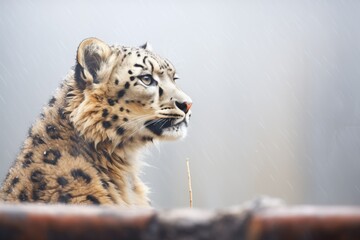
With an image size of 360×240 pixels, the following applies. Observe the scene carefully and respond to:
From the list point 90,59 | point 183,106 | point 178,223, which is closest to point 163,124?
point 183,106

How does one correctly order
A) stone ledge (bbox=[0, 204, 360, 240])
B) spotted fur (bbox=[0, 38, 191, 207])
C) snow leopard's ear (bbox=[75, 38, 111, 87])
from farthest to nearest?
snow leopard's ear (bbox=[75, 38, 111, 87])
spotted fur (bbox=[0, 38, 191, 207])
stone ledge (bbox=[0, 204, 360, 240])

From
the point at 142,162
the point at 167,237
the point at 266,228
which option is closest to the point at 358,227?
the point at 266,228

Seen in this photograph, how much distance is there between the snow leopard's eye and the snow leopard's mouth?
0.18 metres

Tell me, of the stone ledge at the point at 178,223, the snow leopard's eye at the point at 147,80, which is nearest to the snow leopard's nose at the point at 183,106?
the snow leopard's eye at the point at 147,80

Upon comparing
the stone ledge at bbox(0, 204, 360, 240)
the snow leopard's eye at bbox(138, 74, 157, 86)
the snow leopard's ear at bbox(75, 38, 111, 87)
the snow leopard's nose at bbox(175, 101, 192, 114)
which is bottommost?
the stone ledge at bbox(0, 204, 360, 240)

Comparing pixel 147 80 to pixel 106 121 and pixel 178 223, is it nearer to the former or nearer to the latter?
pixel 106 121

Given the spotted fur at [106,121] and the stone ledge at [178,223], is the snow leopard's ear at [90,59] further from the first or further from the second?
the stone ledge at [178,223]

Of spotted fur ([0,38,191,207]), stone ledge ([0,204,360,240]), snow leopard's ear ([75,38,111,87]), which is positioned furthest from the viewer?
snow leopard's ear ([75,38,111,87])

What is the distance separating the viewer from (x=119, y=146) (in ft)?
8.66

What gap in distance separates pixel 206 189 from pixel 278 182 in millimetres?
650

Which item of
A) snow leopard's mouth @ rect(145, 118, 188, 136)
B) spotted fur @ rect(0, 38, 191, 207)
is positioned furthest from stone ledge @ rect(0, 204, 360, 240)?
snow leopard's mouth @ rect(145, 118, 188, 136)

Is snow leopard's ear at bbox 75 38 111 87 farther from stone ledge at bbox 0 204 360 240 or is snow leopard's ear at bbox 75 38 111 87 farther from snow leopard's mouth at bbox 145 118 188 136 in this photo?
stone ledge at bbox 0 204 360 240

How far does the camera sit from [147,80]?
2.64 m

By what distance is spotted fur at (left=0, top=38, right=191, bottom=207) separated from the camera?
8.03 feet
